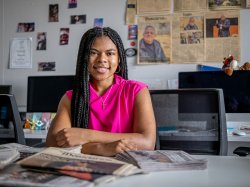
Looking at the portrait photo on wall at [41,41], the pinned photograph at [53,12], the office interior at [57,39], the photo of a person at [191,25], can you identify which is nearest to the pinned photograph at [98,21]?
the office interior at [57,39]

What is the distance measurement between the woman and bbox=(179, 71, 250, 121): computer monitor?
1051mm

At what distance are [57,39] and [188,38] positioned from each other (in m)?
1.14

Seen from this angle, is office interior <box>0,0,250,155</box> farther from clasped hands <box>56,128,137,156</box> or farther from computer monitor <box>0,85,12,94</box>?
clasped hands <box>56,128,137,156</box>

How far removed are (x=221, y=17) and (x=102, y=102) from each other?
59.8 inches

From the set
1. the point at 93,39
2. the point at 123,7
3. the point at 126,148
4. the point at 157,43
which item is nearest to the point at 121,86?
the point at 93,39

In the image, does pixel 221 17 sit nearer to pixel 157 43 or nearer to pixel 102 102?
pixel 157 43

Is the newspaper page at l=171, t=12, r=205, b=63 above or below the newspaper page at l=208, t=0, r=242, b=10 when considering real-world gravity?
below

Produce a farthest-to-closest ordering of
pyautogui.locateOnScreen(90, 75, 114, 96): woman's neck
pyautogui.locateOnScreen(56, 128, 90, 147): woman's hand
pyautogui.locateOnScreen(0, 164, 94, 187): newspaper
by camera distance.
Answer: pyautogui.locateOnScreen(90, 75, 114, 96): woman's neck
pyautogui.locateOnScreen(56, 128, 90, 147): woman's hand
pyautogui.locateOnScreen(0, 164, 94, 187): newspaper

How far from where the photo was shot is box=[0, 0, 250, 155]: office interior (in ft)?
8.04

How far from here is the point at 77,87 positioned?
1.27 metres

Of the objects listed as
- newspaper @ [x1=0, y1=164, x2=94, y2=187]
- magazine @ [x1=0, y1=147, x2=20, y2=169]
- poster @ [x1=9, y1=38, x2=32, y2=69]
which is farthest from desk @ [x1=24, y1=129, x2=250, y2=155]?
newspaper @ [x1=0, y1=164, x2=94, y2=187]

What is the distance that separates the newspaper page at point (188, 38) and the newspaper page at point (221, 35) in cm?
5

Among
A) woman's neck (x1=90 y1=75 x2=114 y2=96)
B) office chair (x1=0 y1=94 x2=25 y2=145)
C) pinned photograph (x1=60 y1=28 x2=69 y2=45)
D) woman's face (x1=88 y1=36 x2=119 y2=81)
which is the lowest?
office chair (x1=0 y1=94 x2=25 y2=145)

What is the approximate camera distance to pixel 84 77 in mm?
1273
